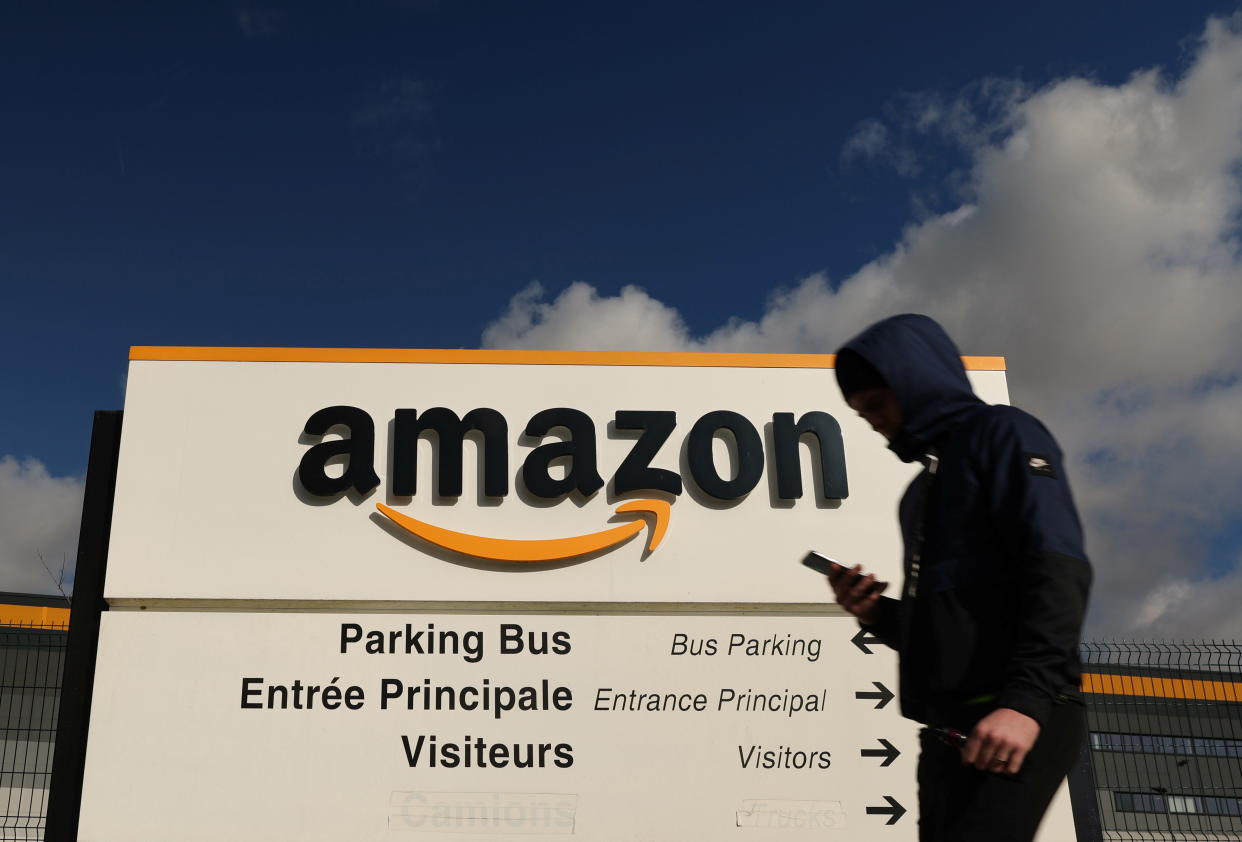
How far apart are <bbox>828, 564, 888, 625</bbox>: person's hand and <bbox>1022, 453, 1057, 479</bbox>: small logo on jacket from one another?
1.80 ft

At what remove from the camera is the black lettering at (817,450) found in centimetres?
685

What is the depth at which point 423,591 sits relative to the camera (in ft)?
21.3

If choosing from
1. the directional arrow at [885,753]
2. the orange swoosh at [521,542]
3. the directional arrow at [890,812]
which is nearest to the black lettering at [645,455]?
the orange swoosh at [521,542]

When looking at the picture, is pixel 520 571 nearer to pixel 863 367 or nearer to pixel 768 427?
pixel 768 427

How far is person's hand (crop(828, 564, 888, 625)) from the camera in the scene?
2.28 m

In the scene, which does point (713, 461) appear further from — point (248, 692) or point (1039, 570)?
point (1039, 570)

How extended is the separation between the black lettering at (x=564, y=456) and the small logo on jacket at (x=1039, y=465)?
16.5 feet

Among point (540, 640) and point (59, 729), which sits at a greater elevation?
point (540, 640)

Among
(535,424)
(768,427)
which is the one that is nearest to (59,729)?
(535,424)

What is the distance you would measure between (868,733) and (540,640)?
7.66ft

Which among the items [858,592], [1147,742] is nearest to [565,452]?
[858,592]

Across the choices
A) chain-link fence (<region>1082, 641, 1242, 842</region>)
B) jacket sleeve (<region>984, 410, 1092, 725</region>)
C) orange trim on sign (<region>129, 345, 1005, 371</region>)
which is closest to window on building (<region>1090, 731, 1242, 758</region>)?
chain-link fence (<region>1082, 641, 1242, 842</region>)

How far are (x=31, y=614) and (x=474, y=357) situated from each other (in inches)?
732

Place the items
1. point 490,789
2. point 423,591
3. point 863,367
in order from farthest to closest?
1. point 423,591
2. point 490,789
3. point 863,367
